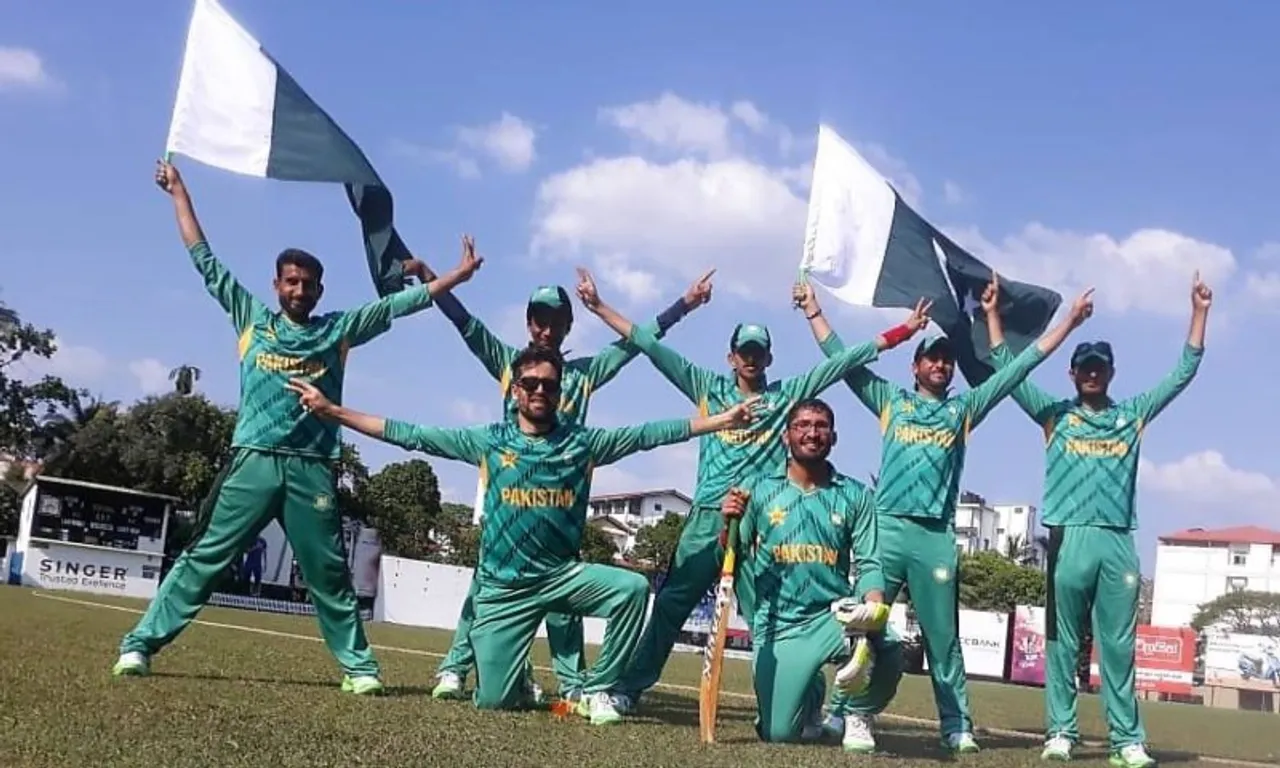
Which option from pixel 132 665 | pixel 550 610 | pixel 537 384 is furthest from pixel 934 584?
pixel 132 665

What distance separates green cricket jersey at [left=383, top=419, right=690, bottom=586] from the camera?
690 centimetres

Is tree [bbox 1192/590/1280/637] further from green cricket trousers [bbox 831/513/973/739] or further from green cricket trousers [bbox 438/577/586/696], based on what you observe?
green cricket trousers [bbox 438/577/586/696]

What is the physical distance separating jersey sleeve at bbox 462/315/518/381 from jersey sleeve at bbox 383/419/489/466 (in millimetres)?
972

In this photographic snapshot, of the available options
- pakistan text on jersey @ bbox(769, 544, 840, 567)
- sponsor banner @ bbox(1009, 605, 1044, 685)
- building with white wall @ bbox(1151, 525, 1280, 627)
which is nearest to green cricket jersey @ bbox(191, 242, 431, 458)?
pakistan text on jersey @ bbox(769, 544, 840, 567)

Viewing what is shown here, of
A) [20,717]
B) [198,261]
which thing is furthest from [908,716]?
[20,717]

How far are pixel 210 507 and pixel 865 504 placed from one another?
3495mm

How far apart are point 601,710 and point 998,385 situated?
2956mm

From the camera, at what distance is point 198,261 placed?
752 cm

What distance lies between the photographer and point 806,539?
22.2 feet

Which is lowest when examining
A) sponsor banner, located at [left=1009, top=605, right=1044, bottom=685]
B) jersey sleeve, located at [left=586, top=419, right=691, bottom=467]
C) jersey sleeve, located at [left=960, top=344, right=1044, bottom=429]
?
sponsor banner, located at [left=1009, top=605, right=1044, bottom=685]

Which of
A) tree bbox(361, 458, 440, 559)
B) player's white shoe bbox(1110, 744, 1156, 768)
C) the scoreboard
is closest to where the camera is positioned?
player's white shoe bbox(1110, 744, 1156, 768)

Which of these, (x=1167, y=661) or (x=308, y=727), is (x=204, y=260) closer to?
(x=308, y=727)

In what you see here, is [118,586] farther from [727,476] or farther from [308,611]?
[727,476]

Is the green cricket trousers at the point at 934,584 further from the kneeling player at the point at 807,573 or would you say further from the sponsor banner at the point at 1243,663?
the sponsor banner at the point at 1243,663
